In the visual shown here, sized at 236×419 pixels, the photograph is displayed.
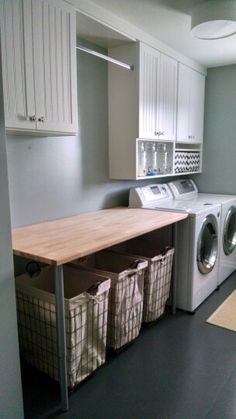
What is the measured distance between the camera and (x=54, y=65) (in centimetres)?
187

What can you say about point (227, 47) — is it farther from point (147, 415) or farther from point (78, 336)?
point (147, 415)

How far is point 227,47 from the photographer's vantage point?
9.70ft

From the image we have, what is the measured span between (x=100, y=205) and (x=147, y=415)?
1708 millimetres

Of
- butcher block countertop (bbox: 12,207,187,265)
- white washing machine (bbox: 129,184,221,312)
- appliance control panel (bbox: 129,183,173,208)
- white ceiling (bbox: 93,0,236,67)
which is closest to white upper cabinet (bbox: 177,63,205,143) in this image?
white ceiling (bbox: 93,0,236,67)

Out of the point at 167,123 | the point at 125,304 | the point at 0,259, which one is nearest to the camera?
the point at 0,259

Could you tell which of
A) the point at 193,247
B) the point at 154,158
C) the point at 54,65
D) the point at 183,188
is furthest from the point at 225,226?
the point at 54,65

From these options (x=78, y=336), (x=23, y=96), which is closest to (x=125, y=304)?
(x=78, y=336)

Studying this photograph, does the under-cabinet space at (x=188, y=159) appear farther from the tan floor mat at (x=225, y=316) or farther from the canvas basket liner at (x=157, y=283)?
the tan floor mat at (x=225, y=316)

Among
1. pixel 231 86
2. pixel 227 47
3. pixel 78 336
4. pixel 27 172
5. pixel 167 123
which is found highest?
pixel 227 47

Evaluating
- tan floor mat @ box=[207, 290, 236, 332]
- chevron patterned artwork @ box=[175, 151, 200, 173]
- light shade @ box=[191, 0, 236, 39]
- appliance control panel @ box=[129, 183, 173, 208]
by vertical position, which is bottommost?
tan floor mat @ box=[207, 290, 236, 332]

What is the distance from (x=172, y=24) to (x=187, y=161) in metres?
1.51

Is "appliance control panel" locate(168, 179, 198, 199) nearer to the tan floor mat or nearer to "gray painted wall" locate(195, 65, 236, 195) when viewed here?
"gray painted wall" locate(195, 65, 236, 195)

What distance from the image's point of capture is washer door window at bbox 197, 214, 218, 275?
278 centimetres

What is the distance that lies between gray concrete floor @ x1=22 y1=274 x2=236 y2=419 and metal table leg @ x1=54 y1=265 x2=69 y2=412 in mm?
99
